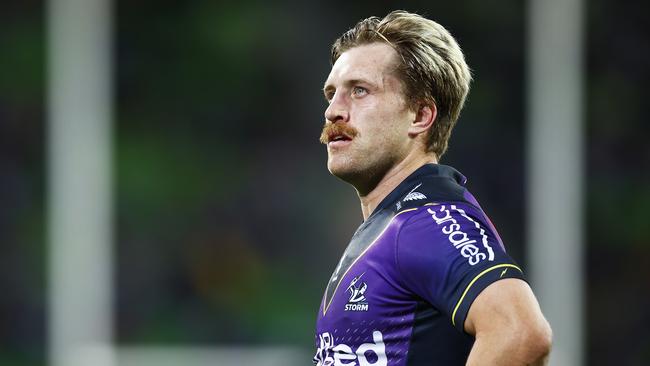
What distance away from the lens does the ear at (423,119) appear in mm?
3303

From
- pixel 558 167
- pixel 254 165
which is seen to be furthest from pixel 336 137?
pixel 558 167

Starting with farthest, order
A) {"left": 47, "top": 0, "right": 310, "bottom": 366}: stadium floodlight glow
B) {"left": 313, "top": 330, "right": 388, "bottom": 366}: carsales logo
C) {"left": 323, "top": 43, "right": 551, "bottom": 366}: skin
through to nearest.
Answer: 1. {"left": 47, "top": 0, "right": 310, "bottom": 366}: stadium floodlight glow
2. {"left": 323, "top": 43, "right": 551, "bottom": 366}: skin
3. {"left": 313, "top": 330, "right": 388, "bottom": 366}: carsales logo

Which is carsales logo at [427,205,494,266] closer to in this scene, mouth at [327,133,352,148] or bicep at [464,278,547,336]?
bicep at [464,278,547,336]

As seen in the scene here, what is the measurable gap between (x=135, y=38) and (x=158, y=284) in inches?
79.0

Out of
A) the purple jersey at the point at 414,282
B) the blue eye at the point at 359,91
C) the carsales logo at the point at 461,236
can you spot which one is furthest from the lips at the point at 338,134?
the carsales logo at the point at 461,236

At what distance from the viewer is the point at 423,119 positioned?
3.32 m

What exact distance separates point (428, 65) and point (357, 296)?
0.81 metres

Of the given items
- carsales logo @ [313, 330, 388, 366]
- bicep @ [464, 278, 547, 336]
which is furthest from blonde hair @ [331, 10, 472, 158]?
bicep @ [464, 278, 547, 336]

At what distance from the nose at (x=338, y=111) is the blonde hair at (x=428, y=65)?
19 cm

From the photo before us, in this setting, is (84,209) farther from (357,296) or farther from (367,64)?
(357,296)

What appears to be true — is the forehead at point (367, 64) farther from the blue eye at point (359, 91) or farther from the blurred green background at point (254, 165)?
the blurred green background at point (254, 165)

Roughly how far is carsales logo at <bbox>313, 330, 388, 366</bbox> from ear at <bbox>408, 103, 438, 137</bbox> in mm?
710

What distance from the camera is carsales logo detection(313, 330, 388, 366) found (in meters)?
2.87

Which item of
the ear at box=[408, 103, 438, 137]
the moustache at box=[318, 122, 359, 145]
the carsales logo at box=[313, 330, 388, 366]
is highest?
the ear at box=[408, 103, 438, 137]
